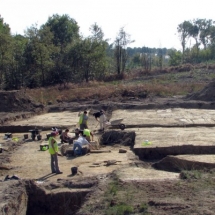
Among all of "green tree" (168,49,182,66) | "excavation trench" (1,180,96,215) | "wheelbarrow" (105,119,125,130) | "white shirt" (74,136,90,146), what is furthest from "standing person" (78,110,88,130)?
"green tree" (168,49,182,66)

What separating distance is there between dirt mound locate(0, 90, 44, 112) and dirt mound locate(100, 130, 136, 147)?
8162 mm

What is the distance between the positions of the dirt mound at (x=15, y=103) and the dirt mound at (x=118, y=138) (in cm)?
816

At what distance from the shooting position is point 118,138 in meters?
15.4

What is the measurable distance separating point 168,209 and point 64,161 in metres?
5.52

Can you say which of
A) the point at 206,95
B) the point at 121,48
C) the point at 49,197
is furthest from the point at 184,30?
the point at 49,197

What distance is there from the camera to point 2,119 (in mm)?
19812

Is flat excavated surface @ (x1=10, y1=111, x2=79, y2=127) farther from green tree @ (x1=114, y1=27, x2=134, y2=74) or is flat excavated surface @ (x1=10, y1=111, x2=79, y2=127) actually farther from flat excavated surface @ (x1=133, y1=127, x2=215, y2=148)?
green tree @ (x1=114, y1=27, x2=134, y2=74)

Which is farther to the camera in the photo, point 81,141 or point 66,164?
point 81,141

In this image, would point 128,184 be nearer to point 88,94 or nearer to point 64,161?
point 64,161

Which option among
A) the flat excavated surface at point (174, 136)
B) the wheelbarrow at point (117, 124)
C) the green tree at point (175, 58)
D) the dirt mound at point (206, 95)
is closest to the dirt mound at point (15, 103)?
the wheelbarrow at point (117, 124)

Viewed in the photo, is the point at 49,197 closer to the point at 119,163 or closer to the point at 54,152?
the point at 54,152

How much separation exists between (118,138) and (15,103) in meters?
9.67

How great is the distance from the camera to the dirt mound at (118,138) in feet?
49.0

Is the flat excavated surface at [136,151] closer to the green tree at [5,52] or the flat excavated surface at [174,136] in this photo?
the flat excavated surface at [174,136]
